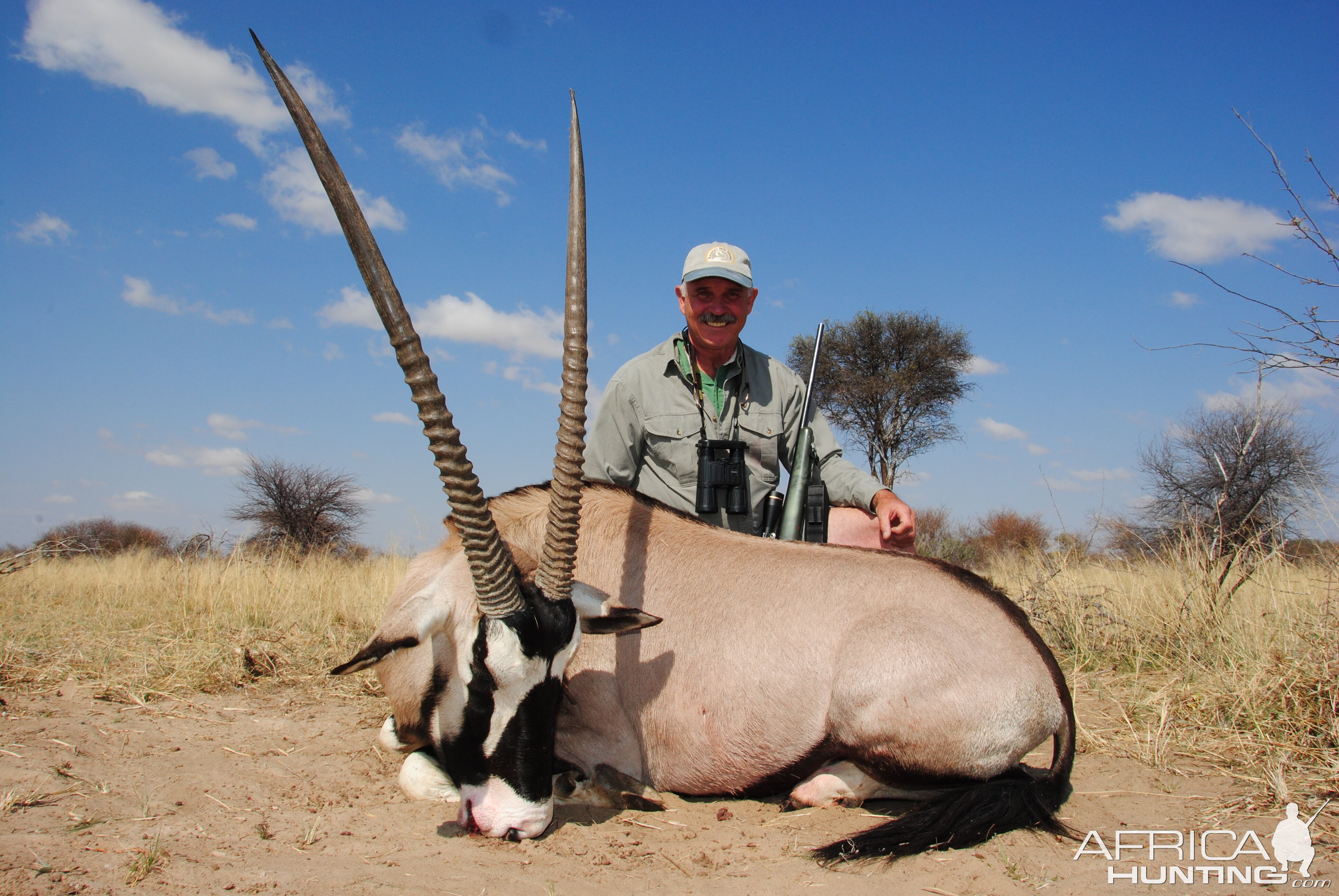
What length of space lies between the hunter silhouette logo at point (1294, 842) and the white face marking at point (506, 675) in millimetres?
2663

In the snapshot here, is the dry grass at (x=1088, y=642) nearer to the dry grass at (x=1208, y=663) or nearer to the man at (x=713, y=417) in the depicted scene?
the dry grass at (x=1208, y=663)

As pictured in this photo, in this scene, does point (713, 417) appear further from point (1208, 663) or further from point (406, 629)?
point (1208, 663)

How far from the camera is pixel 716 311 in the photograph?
5.29 meters

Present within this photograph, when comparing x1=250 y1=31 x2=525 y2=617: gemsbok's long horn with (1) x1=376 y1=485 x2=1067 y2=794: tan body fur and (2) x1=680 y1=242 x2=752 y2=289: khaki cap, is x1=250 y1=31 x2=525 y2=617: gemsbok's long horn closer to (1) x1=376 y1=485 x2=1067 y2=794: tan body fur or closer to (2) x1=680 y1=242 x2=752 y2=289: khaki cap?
(1) x1=376 y1=485 x2=1067 y2=794: tan body fur

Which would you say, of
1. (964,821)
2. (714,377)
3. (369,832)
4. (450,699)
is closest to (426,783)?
(369,832)

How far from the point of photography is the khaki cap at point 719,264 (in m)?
5.24

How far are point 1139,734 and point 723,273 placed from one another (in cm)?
350

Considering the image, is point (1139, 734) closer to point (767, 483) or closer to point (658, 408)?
point (767, 483)

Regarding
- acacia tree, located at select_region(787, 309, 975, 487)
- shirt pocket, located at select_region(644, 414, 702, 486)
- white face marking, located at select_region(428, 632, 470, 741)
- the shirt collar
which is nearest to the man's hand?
shirt pocket, located at select_region(644, 414, 702, 486)

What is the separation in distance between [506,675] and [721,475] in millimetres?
2355

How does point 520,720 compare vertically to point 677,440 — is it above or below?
below

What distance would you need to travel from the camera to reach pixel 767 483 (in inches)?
217

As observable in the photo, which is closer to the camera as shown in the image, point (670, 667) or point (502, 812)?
point (502, 812)

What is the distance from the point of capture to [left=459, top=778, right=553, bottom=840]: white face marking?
2.85m
